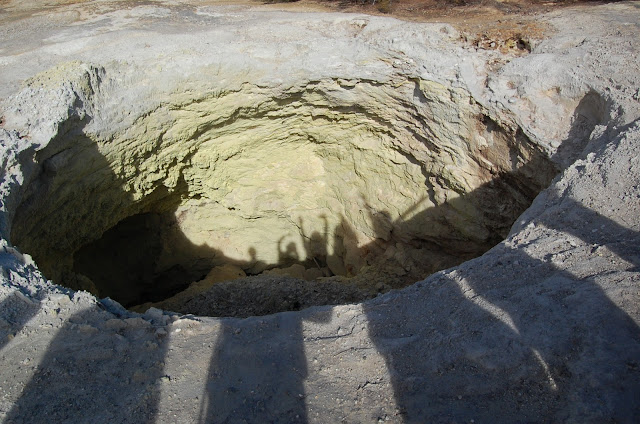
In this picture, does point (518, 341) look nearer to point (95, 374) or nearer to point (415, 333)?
point (415, 333)

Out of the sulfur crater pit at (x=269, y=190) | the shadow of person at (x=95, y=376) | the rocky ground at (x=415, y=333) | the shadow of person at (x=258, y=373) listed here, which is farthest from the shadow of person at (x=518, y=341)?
the sulfur crater pit at (x=269, y=190)

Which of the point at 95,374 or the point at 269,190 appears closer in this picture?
the point at 95,374

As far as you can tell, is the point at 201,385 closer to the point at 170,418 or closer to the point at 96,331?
the point at 170,418

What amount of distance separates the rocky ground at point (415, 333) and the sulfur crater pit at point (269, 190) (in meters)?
0.81

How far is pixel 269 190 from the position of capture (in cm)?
866

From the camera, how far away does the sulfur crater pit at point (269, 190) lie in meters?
5.73

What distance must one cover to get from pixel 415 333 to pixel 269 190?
5.86m

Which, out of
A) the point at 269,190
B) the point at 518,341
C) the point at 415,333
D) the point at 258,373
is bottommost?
the point at 269,190

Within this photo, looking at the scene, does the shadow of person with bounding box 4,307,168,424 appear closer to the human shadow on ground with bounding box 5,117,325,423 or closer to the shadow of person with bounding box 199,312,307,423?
the human shadow on ground with bounding box 5,117,325,423

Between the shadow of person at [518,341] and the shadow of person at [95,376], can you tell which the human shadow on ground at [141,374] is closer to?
the shadow of person at [95,376]

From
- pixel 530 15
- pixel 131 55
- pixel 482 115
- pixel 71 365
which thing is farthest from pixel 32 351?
pixel 530 15

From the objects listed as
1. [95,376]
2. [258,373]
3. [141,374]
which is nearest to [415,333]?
[258,373]

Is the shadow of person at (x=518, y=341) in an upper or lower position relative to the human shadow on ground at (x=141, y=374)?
upper

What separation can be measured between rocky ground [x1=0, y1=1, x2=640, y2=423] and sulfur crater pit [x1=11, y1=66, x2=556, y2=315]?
810mm
